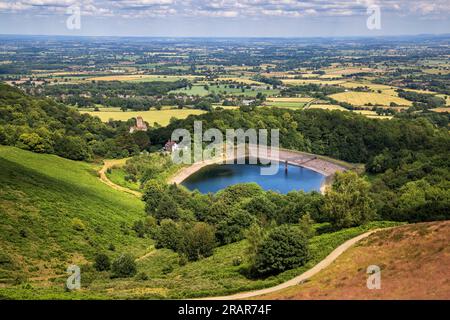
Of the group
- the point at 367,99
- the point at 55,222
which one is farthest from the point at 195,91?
the point at 55,222

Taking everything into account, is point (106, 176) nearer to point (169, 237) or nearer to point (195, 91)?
point (169, 237)

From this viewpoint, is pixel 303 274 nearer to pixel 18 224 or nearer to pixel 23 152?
pixel 18 224

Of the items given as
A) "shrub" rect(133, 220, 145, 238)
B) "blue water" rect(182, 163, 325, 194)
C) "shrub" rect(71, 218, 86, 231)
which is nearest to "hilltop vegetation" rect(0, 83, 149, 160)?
"blue water" rect(182, 163, 325, 194)

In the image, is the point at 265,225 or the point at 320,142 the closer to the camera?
the point at 265,225

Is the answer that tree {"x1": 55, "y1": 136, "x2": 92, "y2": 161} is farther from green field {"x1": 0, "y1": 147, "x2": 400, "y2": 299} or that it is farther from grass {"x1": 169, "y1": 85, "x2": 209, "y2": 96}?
grass {"x1": 169, "y1": 85, "x2": 209, "y2": 96}
